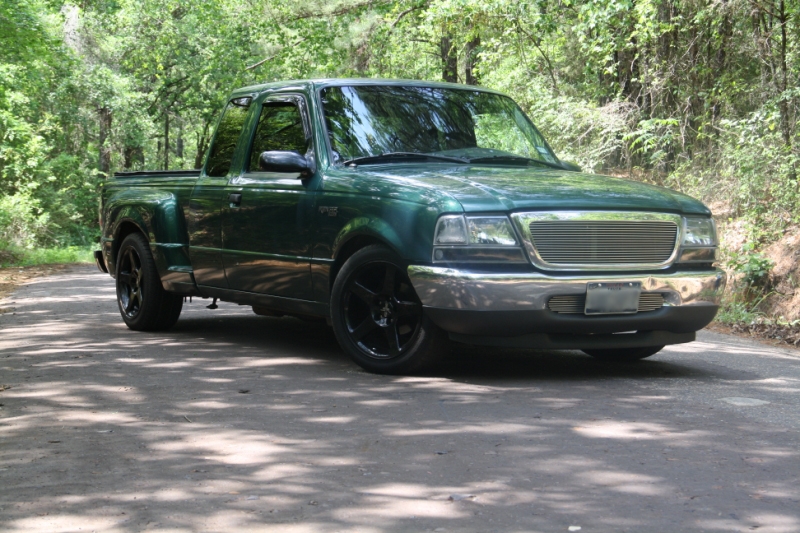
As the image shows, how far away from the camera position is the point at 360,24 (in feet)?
92.2

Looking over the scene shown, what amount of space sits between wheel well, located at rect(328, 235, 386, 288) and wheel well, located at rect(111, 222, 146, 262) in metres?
3.04

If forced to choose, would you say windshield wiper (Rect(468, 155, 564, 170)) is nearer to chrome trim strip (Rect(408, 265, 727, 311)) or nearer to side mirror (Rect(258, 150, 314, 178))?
side mirror (Rect(258, 150, 314, 178))

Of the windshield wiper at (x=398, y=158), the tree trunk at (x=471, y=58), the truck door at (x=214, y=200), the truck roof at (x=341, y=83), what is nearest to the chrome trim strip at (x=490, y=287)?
the windshield wiper at (x=398, y=158)

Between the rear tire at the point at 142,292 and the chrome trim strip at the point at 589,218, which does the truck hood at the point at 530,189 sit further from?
the rear tire at the point at 142,292

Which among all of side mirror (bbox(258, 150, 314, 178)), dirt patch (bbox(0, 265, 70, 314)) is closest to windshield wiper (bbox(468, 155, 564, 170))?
side mirror (bbox(258, 150, 314, 178))

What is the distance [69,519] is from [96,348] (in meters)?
4.59

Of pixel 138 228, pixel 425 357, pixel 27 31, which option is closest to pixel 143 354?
pixel 138 228

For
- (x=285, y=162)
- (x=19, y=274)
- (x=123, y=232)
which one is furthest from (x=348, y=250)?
(x=19, y=274)

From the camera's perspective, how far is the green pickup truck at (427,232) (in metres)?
6.22

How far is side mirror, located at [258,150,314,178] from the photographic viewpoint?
7102mm

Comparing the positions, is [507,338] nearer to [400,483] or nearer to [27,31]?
[400,483]

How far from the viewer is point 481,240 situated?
20.3 feet

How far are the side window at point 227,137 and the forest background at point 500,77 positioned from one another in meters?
5.51

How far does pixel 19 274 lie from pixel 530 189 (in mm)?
14934
